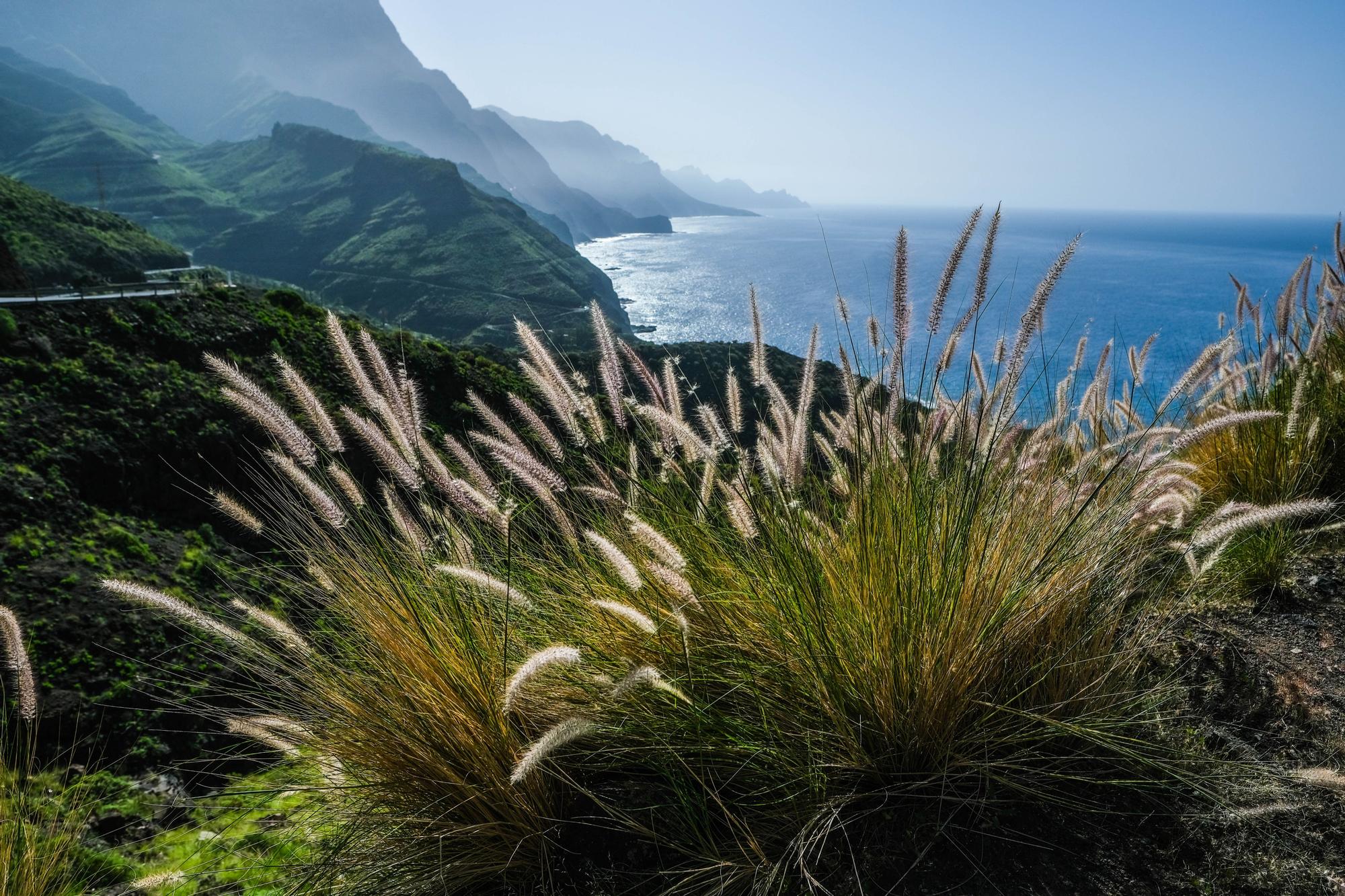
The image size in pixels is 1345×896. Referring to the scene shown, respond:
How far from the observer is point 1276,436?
3844 mm

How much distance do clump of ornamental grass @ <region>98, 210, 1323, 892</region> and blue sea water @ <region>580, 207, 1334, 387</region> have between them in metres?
→ 0.85

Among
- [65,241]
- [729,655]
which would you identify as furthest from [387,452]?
[65,241]

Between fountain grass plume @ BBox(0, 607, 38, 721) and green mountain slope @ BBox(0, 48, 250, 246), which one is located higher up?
green mountain slope @ BBox(0, 48, 250, 246)

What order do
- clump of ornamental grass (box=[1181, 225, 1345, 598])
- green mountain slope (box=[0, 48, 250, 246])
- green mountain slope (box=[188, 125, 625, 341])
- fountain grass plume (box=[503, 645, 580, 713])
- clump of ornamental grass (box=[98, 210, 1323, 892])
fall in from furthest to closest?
green mountain slope (box=[0, 48, 250, 246]), green mountain slope (box=[188, 125, 625, 341]), clump of ornamental grass (box=[1181, 225, 1345, 598]), clump of ornamental grass (box=[98, 210, 1323, 892]), fountain grass plume (box=[503, 645, 580, 713])

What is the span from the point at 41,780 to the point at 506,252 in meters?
107

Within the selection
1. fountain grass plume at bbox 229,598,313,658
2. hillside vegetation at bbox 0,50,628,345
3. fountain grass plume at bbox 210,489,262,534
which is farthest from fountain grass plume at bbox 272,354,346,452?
hillside vegetation at bbox 0,50,628,345

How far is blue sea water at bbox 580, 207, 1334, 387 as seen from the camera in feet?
89.3

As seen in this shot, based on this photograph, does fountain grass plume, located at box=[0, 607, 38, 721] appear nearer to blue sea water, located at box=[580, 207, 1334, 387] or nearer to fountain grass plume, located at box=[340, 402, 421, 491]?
fountain grass plume, located at box=[340, 402, 421, 491]

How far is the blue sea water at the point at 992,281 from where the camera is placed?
2722cm

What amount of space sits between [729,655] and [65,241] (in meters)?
75.2

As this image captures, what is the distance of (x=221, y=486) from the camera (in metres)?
5.77

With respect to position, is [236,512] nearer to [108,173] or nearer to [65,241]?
[65,241]

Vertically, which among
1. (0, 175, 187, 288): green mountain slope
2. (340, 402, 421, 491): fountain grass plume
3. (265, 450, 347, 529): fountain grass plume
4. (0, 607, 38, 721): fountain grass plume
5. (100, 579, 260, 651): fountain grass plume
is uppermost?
(0, 175, 187, 288): green mountain slope

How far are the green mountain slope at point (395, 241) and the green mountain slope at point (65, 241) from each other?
27.7 m
